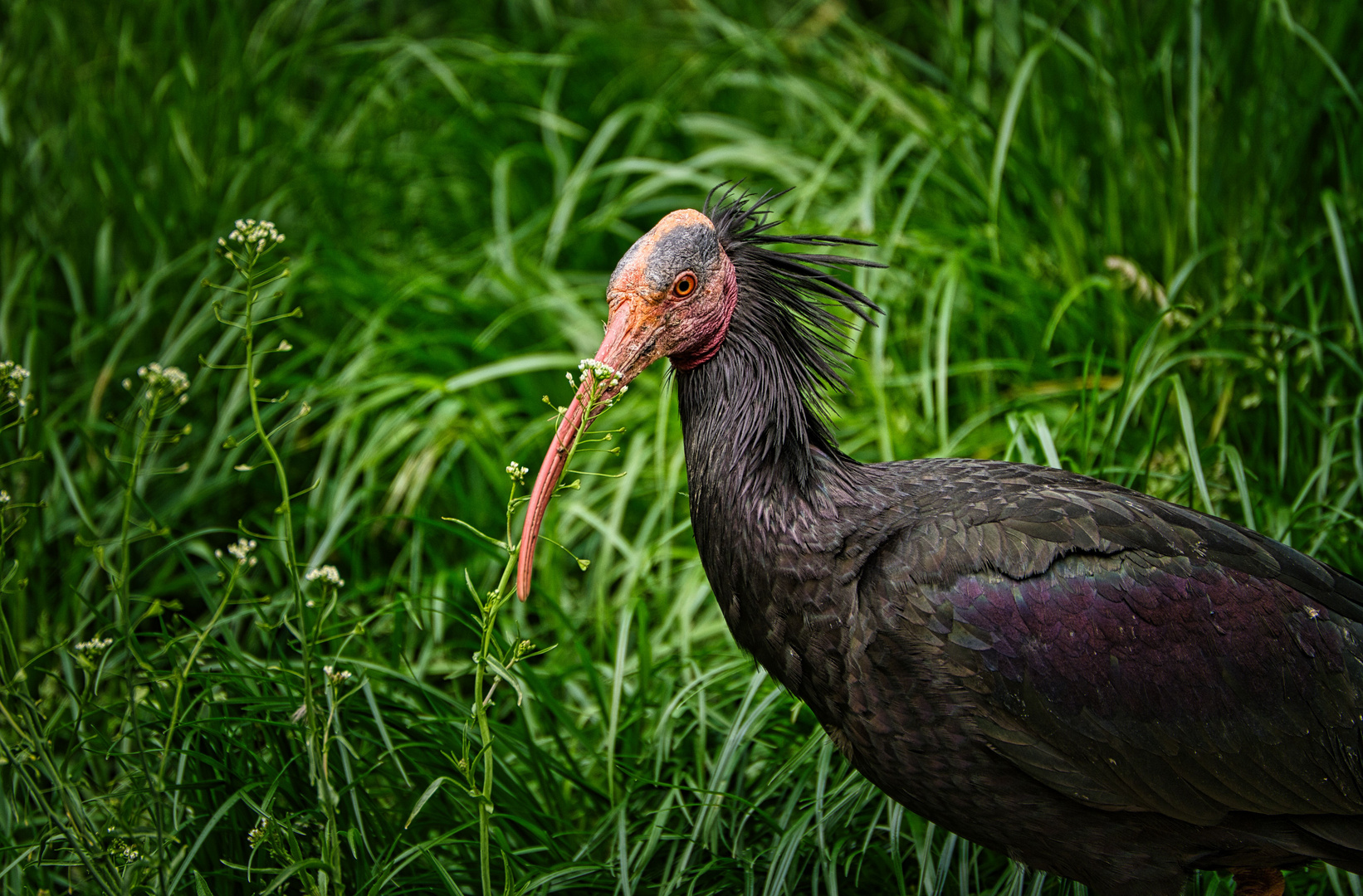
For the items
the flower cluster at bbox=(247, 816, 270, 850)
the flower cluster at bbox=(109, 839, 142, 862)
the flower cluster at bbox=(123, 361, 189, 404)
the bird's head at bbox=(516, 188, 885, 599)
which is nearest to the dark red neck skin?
the bird's head at bbox=(516, 188, 885, 599)

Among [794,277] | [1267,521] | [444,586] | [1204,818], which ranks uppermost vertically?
[794,277]

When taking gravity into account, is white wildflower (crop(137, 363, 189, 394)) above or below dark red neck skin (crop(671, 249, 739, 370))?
below

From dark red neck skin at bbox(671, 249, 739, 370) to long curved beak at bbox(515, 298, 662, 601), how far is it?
4.3 inches

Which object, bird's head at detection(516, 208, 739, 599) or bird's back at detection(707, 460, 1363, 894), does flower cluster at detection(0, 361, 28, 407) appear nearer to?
bird's head at detection(516, 208, 739, 599)

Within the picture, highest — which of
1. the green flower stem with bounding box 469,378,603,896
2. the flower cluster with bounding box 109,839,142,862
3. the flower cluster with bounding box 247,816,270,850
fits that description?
the green flower stem with bounding box 469,378,603,896

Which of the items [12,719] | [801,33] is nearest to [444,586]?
[12,719]

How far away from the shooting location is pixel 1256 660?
2258 mm

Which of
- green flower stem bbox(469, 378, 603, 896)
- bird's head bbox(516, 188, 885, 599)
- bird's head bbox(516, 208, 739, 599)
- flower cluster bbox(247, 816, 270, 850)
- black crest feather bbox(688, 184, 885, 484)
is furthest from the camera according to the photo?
black crest feather bbox(688, 184, 885, 484)

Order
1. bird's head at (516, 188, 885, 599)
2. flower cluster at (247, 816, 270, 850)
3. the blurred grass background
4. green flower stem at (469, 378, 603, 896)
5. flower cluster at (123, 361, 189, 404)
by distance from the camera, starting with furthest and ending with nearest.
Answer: the blurred grass background, bird's head at (516, 188, 885, 599), flower cluster at (123, 361, 189, 404), flower cluster at (247, 816, 270, 850), green flower stem at (469, 378, 603, 896)

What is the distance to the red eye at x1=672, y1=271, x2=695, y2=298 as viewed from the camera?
7.79 feet

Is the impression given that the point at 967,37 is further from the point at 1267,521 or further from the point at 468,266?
the point at 1267,521

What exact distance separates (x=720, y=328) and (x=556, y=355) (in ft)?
5.96

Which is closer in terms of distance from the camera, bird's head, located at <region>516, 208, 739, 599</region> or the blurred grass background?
bird's head, located at <region>516, 208, 739, 599</region>

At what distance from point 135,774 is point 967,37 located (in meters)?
4.72
